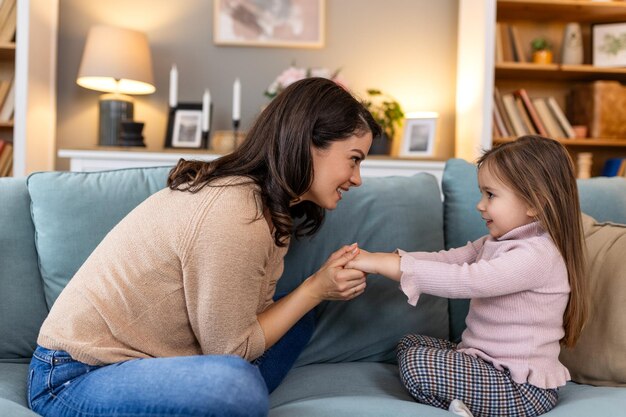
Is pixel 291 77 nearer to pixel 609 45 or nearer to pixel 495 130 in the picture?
pixel 495 130

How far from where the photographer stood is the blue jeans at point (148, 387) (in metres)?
0.99

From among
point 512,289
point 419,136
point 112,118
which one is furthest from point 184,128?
point 512,289

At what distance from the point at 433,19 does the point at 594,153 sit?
1.18 metres

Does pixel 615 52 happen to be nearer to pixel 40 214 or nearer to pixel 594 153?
pixel 594 153

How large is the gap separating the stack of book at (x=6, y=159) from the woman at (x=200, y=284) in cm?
224

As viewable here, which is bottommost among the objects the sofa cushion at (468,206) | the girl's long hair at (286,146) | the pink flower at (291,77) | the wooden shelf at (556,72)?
the sofa cushion at (468,206)

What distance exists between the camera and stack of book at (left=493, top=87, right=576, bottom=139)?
3354 millimetres

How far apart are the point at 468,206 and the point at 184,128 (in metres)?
2.03

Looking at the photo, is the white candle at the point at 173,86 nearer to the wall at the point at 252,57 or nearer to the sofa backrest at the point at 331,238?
the wall at the point at 252,57

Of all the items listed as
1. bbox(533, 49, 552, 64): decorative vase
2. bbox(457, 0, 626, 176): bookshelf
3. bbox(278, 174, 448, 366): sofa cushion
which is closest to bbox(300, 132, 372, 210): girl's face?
bbox(278, 174, 448, 366): sofa cushion

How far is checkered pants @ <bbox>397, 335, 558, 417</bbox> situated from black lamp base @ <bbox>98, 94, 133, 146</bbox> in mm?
2364

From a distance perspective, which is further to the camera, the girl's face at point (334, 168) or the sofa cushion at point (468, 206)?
the sofa cushion at point (468, 206)

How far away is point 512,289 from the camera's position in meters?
1.31

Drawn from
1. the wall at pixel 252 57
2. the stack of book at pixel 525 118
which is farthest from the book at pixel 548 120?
the wall at pixel 252 57
